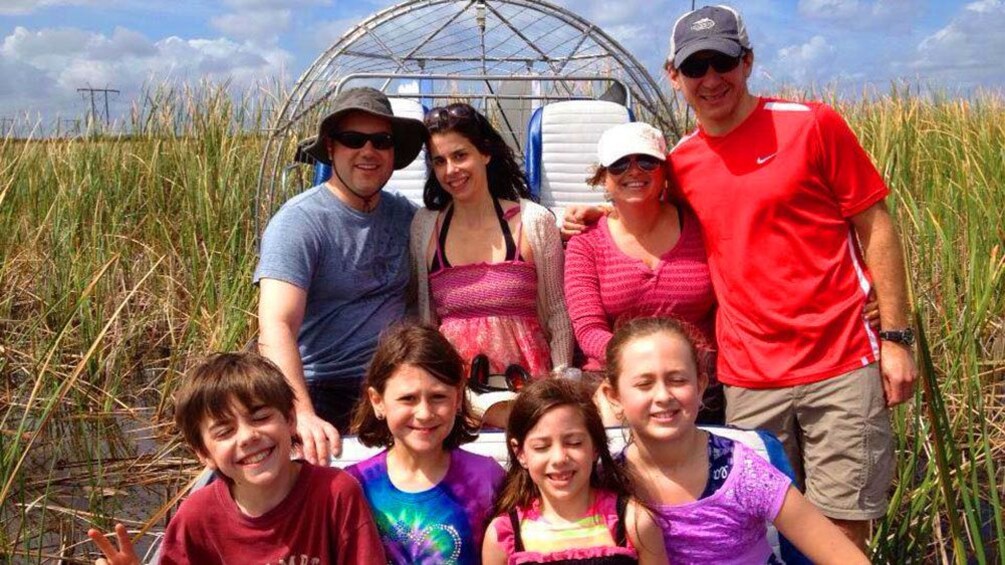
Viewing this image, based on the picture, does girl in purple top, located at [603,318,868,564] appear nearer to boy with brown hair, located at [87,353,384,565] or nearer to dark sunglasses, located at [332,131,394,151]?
boy with brown hair, located at [87,353,384,565]

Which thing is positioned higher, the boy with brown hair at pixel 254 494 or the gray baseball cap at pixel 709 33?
the gray baseball cap at pixel 709 33

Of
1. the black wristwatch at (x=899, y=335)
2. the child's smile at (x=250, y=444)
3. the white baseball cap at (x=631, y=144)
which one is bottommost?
the child's smile at (x=250, y=444)

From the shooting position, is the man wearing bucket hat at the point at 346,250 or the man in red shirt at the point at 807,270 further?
the man wearing bucket hat at the point at 346,250

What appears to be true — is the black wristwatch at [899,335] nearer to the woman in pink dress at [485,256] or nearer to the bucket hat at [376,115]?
the woman in pink dress at [485,256]

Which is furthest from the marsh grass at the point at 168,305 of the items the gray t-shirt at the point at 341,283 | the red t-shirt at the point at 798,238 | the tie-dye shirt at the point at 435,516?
the tie-dye shirt at the point at 435,516

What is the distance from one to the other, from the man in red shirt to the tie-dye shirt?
844 mm

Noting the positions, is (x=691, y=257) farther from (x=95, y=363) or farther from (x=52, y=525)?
(x=95, y=363)

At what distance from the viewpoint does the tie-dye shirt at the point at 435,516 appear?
209cm

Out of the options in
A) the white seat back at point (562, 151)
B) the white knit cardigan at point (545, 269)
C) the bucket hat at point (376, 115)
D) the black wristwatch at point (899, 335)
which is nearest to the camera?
the black wristwatch at point (899, 335)

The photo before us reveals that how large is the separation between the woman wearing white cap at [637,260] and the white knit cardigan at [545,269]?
0.15 metres

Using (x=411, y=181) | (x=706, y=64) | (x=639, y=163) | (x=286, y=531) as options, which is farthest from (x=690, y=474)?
(x=411, y=181)

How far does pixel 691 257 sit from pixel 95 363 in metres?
2.90

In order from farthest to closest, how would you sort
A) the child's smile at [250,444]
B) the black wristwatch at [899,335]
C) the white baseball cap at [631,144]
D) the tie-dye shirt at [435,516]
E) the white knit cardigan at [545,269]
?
the white knit cardigan at [545,269], the white baseball cap at [631,144], the black wristwatch at [899,335], the tie-dye shirt at [435,516], the child's smile at [250,444]

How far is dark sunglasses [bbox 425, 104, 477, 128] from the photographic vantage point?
2961 mm
